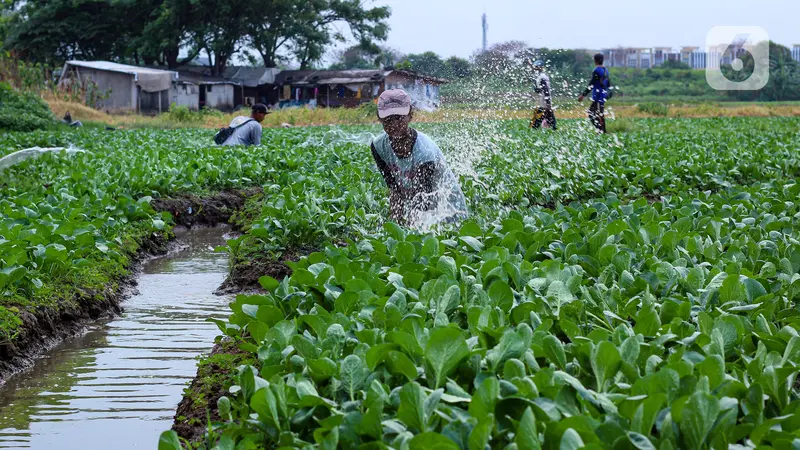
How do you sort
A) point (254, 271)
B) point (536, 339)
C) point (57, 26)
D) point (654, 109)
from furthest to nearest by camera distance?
1. point (57, 26)
2. point (654, 109)
3. point (254, 271)
4. point (536, 339)

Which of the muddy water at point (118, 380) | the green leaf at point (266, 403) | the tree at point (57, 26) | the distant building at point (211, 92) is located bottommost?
the muddy water at point (118, 380)

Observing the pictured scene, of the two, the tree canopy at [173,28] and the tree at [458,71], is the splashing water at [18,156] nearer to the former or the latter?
the tree at [458,71]

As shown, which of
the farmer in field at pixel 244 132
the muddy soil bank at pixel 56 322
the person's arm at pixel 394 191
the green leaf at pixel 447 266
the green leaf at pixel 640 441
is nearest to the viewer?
the green leaf at pixel 640 441

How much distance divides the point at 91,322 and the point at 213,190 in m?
5.77

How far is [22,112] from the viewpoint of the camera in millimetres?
26203

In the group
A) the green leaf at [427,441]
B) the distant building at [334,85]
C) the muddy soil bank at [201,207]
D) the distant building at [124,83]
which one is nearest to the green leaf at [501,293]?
the green leaf at [427,441]

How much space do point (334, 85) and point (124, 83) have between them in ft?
35.4

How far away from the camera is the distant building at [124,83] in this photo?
42.2 m

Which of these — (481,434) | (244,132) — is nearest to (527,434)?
(481,434)

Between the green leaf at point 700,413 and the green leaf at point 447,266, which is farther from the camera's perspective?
the green leaf at point 447,266

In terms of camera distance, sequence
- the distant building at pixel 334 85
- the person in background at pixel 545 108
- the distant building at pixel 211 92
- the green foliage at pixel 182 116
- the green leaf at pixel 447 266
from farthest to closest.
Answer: the distant building at pixel 211 92
the distant building at pixel 334 85
the green foliage at pixel 182 116
the person in background at pixel 545 108
the green leaf at pixel 447 266

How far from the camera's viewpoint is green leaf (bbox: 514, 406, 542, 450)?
2236 mm

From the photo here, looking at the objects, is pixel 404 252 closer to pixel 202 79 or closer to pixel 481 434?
pixel 481 434

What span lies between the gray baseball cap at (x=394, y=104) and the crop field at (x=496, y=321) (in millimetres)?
865
